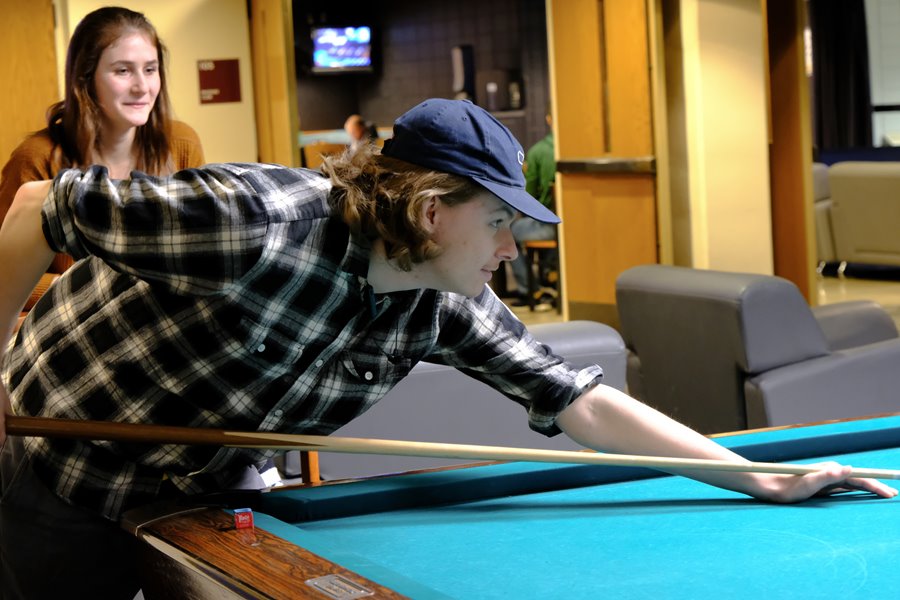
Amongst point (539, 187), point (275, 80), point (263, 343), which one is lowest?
point (263, 343)

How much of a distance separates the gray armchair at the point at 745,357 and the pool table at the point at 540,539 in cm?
173

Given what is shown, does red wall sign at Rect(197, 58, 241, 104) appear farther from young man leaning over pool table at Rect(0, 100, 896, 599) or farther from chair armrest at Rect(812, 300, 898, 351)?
young man leaning over pool table at Rect(0, 100, 896, 599)

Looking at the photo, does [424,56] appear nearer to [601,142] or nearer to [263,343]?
[601,142]

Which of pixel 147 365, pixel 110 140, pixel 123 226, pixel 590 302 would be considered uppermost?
pixel 110 140

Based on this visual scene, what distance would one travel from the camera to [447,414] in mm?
3576

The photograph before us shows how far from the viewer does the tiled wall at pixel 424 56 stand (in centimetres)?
1336

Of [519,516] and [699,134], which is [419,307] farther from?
[699,134]

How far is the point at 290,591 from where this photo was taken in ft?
5.07

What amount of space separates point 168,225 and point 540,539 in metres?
0.72

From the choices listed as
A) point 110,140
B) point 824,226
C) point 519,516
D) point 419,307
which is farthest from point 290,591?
point 824,226

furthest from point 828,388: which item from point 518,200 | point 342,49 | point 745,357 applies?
point 342,49

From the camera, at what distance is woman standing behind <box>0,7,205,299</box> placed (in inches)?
123

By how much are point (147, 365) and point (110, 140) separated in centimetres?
141

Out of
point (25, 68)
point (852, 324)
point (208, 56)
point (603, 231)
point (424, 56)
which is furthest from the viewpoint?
point (424, 56)
